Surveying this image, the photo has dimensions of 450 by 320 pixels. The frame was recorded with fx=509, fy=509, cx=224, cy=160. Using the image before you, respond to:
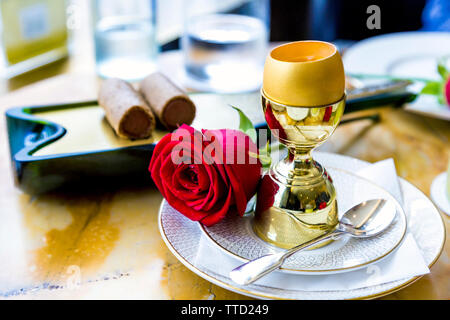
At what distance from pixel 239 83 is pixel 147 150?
283mm

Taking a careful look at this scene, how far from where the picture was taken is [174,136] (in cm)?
37

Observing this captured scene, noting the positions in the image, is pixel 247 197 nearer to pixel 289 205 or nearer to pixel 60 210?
pixel 289 205

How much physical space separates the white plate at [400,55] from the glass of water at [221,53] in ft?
0.44

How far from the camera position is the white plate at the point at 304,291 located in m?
0.32

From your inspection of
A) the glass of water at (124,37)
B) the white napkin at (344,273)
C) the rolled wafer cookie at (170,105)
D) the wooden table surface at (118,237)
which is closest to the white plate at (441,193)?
the wooden table surface at (118,237)

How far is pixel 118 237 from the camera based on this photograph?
43 centimetres

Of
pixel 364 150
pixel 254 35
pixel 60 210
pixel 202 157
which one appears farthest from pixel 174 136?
pixel 254 35

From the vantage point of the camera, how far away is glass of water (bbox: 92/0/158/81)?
2.43ft

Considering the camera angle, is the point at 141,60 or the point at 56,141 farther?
the point at 141,60

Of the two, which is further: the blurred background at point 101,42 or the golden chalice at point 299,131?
the blurred background at point 101,42

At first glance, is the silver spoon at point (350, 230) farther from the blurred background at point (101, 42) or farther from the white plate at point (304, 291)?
the blurred background at point (101, 42)

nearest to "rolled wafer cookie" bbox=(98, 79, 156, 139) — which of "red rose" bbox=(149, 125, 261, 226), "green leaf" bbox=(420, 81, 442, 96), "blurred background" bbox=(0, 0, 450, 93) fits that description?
"red rose" bbox=(149, 125, 261, 226)
